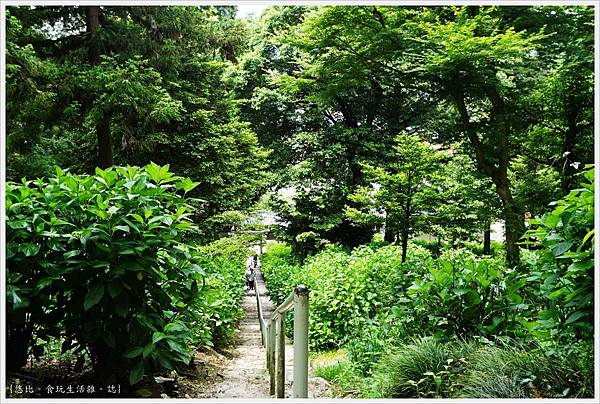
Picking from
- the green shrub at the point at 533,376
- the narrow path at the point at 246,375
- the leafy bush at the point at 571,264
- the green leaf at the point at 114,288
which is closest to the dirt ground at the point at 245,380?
the narrow path at the point at 246,375

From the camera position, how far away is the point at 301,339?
2.24m

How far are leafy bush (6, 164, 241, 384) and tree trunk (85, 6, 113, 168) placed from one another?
207 inches

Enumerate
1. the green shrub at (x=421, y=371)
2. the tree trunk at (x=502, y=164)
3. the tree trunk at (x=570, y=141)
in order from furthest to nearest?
1. the tree trunk at (x=570, y=141)
2. the tree trunk at (x=502, y=164)
3. the green shrub at (x=421, y=371)

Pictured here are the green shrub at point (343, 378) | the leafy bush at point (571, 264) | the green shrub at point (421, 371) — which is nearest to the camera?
the leafy bush at point (571, 264)

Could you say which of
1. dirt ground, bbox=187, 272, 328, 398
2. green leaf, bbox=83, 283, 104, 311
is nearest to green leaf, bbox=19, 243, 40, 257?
green leaf, bbox=83, 283, 104, 311

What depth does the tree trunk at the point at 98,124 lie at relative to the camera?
7305 mm

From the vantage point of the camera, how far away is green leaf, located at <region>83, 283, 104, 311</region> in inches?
78.2

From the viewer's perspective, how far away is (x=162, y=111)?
690cm

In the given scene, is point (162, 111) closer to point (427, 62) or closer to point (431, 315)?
point (427, 62)

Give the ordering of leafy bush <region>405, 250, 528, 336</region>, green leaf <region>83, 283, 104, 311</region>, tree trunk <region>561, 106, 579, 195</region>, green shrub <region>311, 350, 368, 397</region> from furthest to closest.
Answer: tree trunk <region>561, 106, 579, 195</region> < green shrub <region>311, 350, 368, 397</region> < leafy bush <region>405, 250, 528, 336</region> < green leaf <region>83, 283, 104, 311</region>

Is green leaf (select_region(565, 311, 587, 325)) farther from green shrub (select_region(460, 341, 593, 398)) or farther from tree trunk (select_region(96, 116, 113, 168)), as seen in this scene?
tree trunk (select_region(96, 116, 113, 168))

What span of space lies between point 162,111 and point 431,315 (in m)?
4.97

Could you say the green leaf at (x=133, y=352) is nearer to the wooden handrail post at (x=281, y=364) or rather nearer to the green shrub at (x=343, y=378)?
the wooden handrail post at (x=281, y=364)

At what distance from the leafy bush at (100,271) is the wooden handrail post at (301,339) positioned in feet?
1.64
